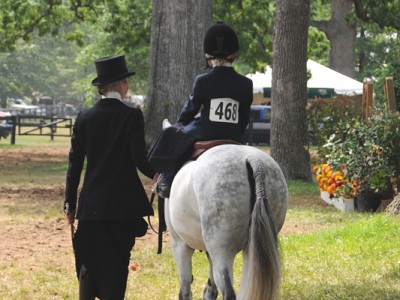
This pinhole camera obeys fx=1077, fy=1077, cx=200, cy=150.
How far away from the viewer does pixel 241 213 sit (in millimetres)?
7371

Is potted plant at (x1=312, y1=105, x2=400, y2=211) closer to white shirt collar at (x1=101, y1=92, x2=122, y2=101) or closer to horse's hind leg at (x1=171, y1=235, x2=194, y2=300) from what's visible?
horse's hind leg at (x1=171, y1=235, x2=194, y2=300)

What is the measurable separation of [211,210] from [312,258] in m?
4.27

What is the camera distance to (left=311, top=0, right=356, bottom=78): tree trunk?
153 feet

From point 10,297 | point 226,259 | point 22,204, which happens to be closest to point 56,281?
point 10,297

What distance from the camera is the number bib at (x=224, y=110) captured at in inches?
318

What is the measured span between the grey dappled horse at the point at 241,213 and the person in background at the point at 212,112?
430mm

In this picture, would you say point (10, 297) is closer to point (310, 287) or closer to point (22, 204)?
point (310, 287)

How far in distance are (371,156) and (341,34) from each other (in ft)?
106

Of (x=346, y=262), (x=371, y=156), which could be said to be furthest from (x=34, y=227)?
(x=346, y=262)

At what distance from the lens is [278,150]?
2166 cm

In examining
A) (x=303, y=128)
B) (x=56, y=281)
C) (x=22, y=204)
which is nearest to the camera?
(x=56, y=281)

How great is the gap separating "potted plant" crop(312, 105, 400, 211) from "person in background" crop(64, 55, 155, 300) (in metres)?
8.26

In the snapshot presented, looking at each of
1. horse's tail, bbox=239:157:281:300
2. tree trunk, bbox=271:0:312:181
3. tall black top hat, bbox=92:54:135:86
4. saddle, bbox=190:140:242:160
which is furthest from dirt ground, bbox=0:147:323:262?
horse's tail, bbox=239:157:281:300

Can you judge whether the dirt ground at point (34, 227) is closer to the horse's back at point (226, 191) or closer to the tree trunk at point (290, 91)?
the tree trunk at point (290, 91)
